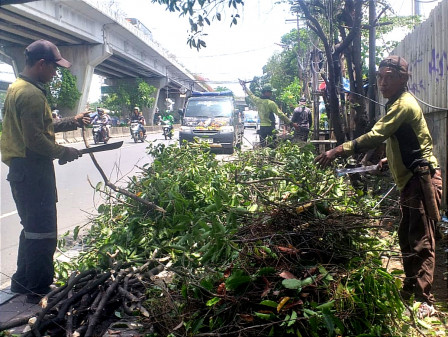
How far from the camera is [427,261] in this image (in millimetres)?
3434

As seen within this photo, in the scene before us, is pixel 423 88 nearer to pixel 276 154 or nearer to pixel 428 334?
pixel 276 154

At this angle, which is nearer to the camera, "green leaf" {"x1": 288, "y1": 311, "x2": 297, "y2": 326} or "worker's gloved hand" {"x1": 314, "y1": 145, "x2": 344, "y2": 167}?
"green leaf" {"x1": 288, "y1": 311, "x2": 297, "y2": 326}

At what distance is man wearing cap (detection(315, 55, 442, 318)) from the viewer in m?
3.40

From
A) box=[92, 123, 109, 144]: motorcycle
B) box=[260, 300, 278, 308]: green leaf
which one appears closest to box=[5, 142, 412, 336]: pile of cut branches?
box=[260, 300, 278, 308]: green leaf

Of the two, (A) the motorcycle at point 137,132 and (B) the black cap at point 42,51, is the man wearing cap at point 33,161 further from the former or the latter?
(A) the motorcycle at point 137,132

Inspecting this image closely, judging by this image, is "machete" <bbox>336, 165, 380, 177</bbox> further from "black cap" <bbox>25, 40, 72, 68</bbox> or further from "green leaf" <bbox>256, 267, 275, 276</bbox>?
"black cap" <bbox>25, 40, 72, 68</bbox>

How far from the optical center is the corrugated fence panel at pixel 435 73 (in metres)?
5.68

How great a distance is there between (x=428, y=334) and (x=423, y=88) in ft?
15.9

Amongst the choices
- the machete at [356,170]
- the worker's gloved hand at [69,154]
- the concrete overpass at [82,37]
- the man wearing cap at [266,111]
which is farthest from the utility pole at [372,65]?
the concrete overpass at [82,37]

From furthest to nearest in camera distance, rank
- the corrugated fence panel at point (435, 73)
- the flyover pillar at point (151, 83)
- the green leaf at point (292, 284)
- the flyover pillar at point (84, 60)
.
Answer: the flyover pillar at point (151, 83), the flyover pillar at point (84, 60), the corrugated fence panel at point (435, 73), the green leaf at point (292, 284)

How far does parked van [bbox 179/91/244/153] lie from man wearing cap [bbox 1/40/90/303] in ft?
38.8

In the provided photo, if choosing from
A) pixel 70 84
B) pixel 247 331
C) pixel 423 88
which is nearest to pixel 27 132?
pixel 247 331

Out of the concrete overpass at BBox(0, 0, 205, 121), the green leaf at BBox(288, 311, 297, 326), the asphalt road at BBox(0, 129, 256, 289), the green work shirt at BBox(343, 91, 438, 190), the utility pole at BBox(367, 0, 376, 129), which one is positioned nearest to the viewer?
the green leaf at BBox(288, 311, 297, 326)

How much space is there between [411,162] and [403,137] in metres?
0.20
